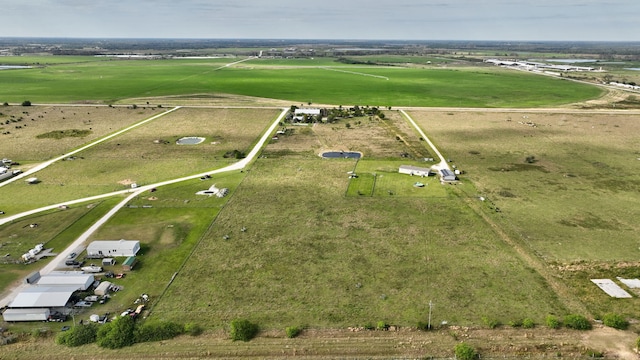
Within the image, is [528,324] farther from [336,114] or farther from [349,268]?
[336,114]

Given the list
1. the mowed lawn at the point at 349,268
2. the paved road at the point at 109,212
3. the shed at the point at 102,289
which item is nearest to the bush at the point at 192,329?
the mowed lawn at the point at 349,268

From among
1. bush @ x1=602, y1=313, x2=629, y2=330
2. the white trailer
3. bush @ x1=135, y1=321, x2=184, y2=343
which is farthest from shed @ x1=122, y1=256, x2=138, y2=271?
bush @ x1=602, y1=313, x2=629, y2=330

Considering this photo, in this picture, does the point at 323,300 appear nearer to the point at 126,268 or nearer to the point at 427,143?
the point at 126,268

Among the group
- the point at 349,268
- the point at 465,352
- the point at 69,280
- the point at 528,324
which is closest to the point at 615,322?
the point at 528,324

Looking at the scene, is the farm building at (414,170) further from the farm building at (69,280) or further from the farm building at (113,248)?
the farm building at (69,280)

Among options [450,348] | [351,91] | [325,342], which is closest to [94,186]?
[325,342]
